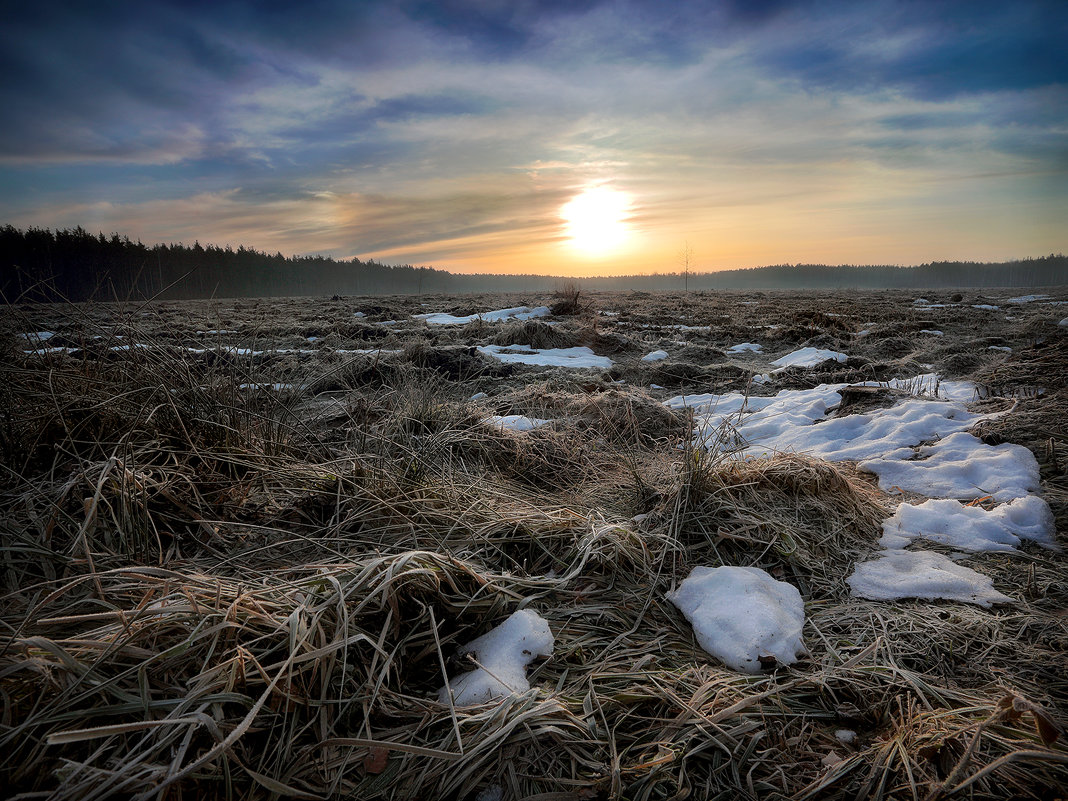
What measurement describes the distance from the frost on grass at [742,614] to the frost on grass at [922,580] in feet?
1.07

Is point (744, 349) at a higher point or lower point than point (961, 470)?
higher

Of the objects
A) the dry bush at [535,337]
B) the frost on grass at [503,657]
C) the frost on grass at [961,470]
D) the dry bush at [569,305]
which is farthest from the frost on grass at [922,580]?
the dry bush at [569,305]

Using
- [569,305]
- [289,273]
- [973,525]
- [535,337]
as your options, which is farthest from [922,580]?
[289,273]

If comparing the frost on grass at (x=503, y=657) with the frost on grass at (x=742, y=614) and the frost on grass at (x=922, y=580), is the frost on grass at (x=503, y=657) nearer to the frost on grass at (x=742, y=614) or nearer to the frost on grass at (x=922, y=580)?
the frost on grass at (x=742, y=614)

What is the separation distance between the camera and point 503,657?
137 cm

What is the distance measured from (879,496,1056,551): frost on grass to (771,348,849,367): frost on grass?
15.5 feet

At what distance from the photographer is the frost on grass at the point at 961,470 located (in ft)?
8.31

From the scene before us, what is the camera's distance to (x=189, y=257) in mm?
60344

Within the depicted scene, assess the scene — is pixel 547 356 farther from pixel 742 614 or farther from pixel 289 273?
pixel 289 273

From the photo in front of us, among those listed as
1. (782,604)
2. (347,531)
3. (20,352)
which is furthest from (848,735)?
(20,352)

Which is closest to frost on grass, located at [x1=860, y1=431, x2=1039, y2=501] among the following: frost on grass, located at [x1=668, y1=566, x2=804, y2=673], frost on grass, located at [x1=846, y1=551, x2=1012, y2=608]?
frost on grass, located at [x1=846, y1=551, x2=1012, y2=608]

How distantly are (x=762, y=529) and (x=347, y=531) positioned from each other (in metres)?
1.66

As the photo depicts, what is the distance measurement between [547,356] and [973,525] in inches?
242

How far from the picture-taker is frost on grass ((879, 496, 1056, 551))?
211 cm
